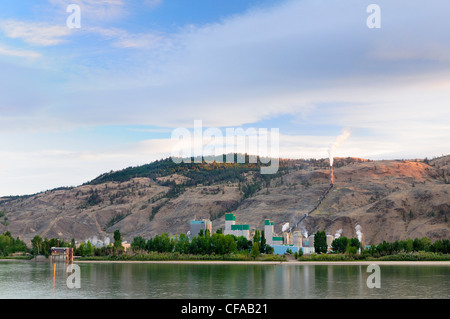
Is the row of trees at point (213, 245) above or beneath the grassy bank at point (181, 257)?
above

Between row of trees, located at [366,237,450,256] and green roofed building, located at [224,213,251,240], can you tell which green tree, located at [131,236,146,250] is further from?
row of trees, located at [366,237,450,256]

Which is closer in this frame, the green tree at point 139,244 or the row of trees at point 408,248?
the row of trees at point 408,248

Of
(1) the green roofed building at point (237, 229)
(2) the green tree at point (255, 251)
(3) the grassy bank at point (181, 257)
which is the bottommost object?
(3) the grassy bank at point (181, 257)

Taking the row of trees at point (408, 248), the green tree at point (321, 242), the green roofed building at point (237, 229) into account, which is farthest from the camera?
the green roofed building at point (237, 229)

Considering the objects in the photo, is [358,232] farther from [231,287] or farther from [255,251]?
[231,287]

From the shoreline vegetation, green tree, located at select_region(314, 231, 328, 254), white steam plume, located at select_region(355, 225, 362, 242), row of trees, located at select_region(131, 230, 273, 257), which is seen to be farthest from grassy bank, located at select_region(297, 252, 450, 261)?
white steam plume, located at select_region(355, 225, 362, 242)

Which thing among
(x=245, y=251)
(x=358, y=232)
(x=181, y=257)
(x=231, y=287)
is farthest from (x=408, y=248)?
(x=231, y=287)

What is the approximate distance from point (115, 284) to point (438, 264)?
72000 millimetres

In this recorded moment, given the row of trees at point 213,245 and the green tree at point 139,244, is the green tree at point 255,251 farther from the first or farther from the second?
A: the green tree at point 139,244

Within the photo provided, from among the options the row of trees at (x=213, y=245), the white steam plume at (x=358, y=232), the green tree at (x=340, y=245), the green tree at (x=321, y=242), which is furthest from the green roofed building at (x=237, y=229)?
the white steam plume at (x=358, y=232)

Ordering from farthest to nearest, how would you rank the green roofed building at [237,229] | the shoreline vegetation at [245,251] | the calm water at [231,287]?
the green roofed building at [237,229], the shoreline vegetation at [245,251], the calm water at [231,287]
